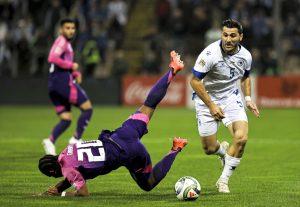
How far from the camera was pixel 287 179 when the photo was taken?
40.6 feet

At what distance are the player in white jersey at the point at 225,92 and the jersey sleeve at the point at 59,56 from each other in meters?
4.67

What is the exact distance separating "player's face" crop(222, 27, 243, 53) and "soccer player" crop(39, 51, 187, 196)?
166cm

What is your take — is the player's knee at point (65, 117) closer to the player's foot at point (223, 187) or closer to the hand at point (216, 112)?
the hand at point (216, 112)

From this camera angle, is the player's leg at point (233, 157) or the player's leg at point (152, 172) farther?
the player's leg at point (233, 157)

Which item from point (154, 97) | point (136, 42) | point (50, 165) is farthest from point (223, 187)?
point (136, 42)

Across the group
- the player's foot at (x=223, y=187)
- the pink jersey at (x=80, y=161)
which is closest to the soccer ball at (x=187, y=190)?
the player's foot at (x=223, y=187)

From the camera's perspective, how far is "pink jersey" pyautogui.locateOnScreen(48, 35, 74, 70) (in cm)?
1633

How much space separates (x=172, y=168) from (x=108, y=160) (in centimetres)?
402

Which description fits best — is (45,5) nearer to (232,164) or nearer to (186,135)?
(186,135)

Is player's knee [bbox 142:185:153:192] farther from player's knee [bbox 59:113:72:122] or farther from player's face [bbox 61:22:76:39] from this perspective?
player's face [bbox 61:22:76:39]

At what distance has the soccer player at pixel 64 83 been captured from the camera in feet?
53.8

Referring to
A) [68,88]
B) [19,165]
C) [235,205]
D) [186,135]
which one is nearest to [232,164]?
[235,205]

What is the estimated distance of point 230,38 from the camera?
11.3m

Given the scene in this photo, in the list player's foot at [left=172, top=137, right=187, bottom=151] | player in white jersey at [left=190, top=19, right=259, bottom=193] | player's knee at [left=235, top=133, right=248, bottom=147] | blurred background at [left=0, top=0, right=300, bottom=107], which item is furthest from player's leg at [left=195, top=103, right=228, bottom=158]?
blurred background at [left=0, top=0, right=300, bottom=107]
